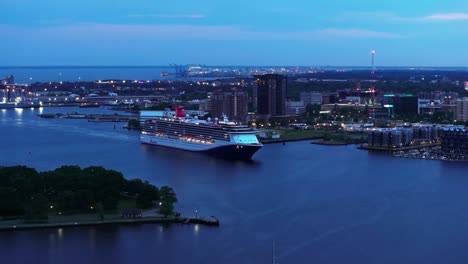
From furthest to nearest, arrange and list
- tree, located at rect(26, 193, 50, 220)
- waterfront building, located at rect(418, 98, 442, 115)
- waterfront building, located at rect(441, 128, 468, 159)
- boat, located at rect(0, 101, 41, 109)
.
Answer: boat, located at rect(0, 101, 41, 109)
waterfront building, located at rect(418, 98, 442, 115)
waterfront building, located at rect(441, 128, 468, 159)
tree, located at rect(26, 193, 50, 220)

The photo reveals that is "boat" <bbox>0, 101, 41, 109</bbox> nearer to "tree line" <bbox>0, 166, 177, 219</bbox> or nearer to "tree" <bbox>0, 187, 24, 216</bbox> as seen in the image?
"tree line" <bbox>0, 166, 177, 219</bbox>

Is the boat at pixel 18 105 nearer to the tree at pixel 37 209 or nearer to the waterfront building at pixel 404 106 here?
the waterfront building at pixel 404 106

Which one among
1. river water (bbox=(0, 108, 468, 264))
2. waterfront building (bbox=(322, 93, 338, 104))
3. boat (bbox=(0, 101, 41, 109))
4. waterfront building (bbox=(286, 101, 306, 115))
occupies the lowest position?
river water (bbox=(0, 108, 468, 264))

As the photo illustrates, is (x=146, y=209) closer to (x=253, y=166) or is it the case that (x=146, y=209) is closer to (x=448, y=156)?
(x=253, y=166)

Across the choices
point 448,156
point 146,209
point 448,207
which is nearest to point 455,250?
point 448,207

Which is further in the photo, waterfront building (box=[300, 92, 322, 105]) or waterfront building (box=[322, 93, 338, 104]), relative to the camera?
waterfront building (box=[300, 92, 322, 105])

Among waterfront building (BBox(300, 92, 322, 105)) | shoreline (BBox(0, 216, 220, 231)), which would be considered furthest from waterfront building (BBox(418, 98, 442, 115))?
shoreline (BBox(0, 216, 220, 231))
